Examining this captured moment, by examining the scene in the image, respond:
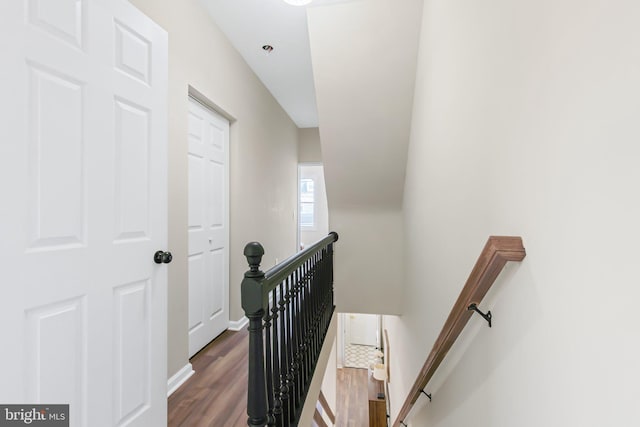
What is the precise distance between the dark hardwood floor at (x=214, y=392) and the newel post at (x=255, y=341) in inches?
33.4

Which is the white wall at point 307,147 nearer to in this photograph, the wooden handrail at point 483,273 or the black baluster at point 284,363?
the black baluster at point 284,363

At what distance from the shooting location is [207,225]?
2.51 m

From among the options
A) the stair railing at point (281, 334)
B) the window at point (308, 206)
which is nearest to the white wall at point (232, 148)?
the stair railing at point (281, 334)

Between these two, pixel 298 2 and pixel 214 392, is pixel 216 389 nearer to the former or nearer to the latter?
pixel 214 392

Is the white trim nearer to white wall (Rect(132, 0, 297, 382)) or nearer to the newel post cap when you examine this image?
white wall (Rect(132, 0, 297, 382))

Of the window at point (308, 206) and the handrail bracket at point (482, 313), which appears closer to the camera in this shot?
the handrail bracket at point (482, 313)

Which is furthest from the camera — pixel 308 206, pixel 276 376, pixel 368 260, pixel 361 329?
pixel 361 329

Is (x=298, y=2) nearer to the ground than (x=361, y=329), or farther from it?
farther from it

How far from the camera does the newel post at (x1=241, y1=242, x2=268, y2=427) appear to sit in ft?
3.38

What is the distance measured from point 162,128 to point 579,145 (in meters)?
1.70

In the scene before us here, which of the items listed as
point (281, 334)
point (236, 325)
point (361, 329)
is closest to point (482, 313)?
point (281, 334)

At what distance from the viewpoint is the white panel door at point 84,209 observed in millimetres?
935

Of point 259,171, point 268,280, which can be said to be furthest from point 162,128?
point 259,171

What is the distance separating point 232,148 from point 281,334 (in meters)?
2.01
